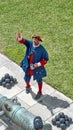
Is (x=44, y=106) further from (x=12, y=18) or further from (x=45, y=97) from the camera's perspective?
(x=12, y=18)

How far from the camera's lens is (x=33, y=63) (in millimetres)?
10047

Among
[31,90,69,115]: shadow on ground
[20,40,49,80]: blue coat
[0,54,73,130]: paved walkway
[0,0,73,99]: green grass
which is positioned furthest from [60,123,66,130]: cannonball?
[20,40,49,80]: blue coat

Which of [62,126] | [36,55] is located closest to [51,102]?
[62,126]

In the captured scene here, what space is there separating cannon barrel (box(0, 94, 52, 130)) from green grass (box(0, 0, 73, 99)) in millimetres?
1811

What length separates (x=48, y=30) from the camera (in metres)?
13.1

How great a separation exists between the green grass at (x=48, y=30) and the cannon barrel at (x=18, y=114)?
1.81 m

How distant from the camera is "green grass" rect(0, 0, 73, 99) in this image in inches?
450

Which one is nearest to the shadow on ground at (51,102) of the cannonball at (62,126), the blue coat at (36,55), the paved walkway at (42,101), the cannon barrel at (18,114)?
the paved walkway at (42,101)

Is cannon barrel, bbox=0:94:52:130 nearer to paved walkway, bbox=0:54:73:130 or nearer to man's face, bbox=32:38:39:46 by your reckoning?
paved walkway, bbox=0:54:73:130

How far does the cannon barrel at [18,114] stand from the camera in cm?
903

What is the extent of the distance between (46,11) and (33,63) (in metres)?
4.34

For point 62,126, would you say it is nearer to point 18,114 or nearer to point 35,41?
point 18,114

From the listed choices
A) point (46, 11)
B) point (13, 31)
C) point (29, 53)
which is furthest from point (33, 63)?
point (46, 11)

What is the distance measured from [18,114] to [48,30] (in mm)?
4480
